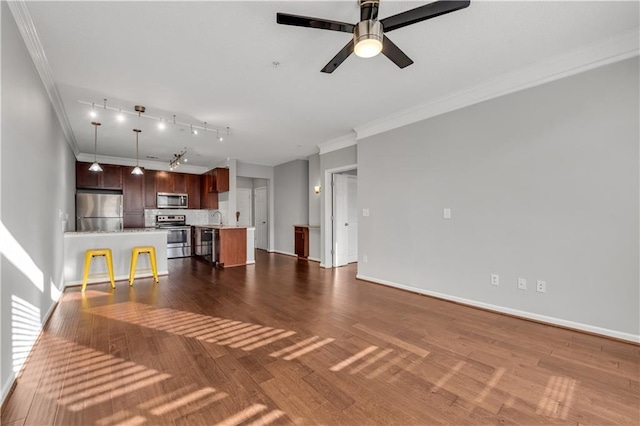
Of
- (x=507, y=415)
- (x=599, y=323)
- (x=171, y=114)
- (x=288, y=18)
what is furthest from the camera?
(x=171, y=114)

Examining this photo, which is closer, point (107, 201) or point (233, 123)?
point (233, 123)

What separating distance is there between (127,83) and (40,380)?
117 inches

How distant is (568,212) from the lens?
2795 mm

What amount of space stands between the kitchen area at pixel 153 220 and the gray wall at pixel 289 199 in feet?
4.56

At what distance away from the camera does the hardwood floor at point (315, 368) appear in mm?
1623

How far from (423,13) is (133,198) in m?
7.98

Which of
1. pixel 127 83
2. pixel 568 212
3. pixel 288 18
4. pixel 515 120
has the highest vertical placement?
pixel 127 83

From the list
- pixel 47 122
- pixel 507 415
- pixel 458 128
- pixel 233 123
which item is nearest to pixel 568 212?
pixel 458 128

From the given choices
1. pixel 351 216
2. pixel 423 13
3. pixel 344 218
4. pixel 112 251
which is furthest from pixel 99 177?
pixel 423 13

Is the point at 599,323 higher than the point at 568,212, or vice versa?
the point at 568,212

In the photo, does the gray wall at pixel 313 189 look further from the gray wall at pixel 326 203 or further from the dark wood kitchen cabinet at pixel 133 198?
the dark wood kitchen cabinet at pixel 133 198

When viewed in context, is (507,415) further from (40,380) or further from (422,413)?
(40,380)

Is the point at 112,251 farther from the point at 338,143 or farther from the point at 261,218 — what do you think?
the point at 261,218

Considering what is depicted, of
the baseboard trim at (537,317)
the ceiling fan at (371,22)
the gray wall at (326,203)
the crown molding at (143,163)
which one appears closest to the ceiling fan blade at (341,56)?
the ceiling fan at (371,22)
